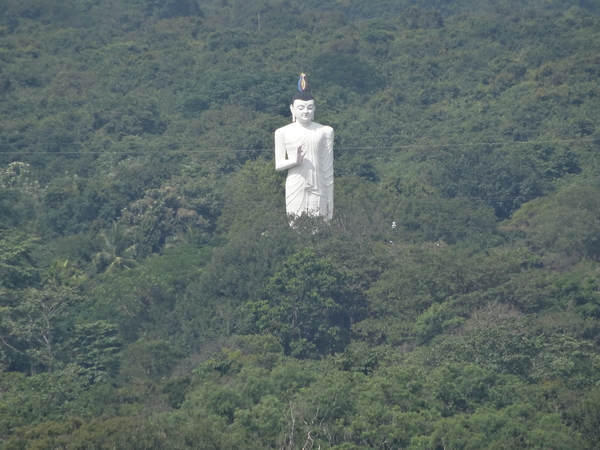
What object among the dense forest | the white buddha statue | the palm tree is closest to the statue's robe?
the white buddha statue

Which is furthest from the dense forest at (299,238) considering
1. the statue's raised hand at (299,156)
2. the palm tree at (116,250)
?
the statue's raised hand at (299,156)

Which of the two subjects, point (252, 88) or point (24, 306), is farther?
point (252, 88)

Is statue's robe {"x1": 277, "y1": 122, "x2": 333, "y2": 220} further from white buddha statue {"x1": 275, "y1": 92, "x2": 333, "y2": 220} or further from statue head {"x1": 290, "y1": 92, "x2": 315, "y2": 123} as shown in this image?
statue head {"x1": 290, "y1": 92, "x2": 315, "y2": 123}

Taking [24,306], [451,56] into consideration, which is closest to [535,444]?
[24,306]

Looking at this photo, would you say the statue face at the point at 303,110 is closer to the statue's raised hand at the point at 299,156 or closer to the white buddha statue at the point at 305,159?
the white buddha statue at the point at 305,159

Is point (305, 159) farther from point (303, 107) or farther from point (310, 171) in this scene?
point (303, 107)

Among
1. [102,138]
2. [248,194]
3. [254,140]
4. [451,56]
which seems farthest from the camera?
[451,56]

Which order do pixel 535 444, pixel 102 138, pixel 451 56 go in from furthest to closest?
pixel 451 56 < pixel 102 138 < pixel 535 444

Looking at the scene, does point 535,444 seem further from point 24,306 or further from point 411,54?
point 411,54
